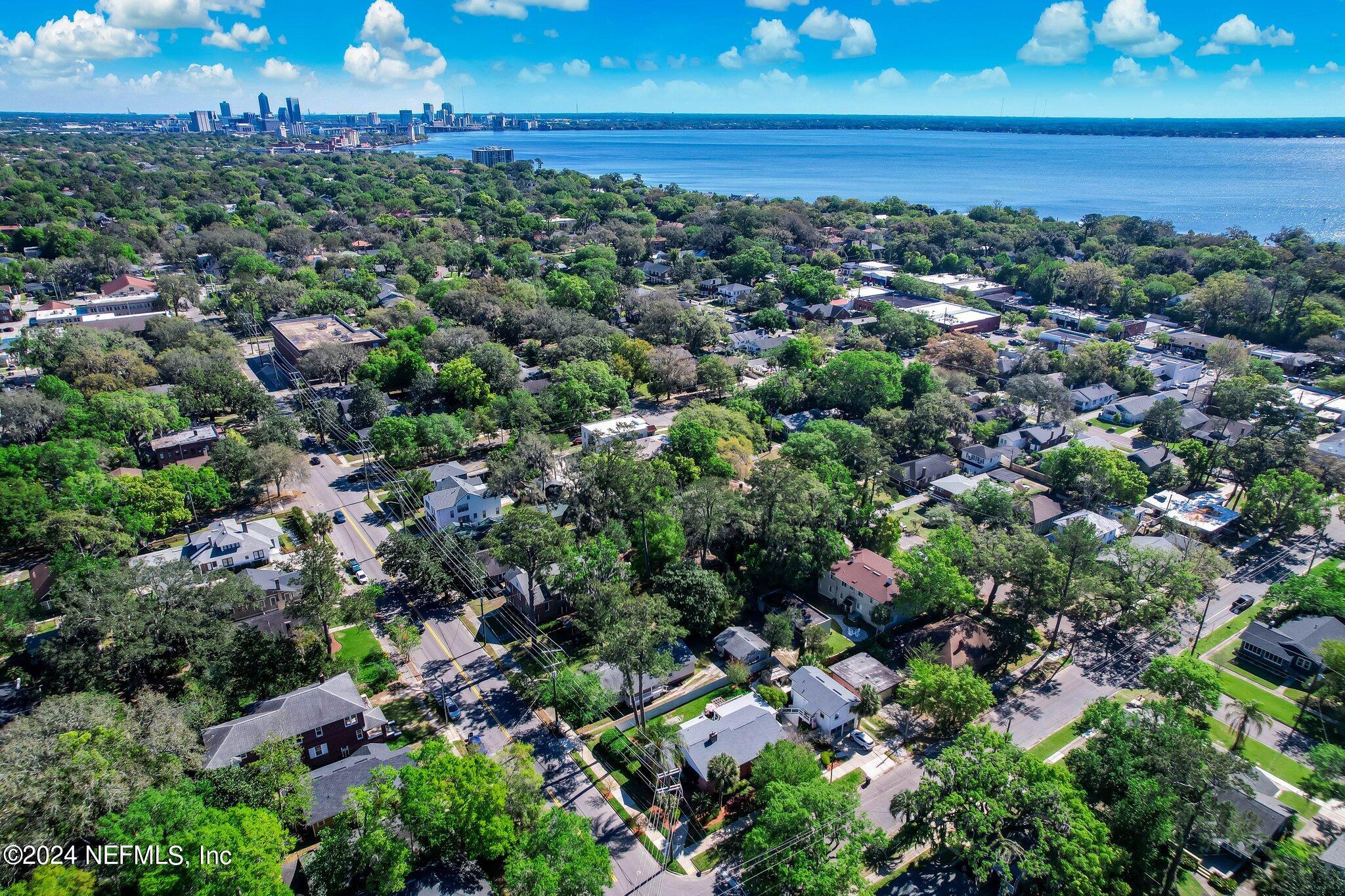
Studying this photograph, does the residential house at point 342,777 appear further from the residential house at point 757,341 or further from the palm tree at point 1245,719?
the residential house at point 757,341

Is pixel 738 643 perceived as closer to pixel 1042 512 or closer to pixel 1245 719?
pixel 1245 719

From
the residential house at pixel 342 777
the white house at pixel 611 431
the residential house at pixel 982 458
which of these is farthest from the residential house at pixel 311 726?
the residential house at pixel 982 458

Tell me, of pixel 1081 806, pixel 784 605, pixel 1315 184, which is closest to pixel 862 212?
pixel 784 605

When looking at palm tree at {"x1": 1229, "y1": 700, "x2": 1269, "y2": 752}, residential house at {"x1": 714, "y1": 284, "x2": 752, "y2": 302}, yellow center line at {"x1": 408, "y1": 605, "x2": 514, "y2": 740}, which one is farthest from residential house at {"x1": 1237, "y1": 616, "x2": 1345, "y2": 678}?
residential house at {"x1": 714, "y1": 284, "x2": 752, "y2": 302}

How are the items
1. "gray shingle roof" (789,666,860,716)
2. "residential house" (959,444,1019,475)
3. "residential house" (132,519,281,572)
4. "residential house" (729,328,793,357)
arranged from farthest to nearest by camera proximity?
"residential house" (729,328,793,357), "residential house" (959,444,1019,475), "residential house" (132,519,281,572), "gray shingle roof" (789,666,860,716)

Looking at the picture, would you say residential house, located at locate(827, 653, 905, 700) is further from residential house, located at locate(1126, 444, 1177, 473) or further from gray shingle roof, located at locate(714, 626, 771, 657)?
residential house, located at locate(1126, 444, 1177, 473)

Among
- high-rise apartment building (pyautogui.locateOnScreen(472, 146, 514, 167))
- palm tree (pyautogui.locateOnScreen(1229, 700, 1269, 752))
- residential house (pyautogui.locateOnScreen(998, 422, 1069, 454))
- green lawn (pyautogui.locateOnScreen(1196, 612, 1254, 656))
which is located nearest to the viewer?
palm tree (pyautogui.locateOnScreen(1229, 700, 1269, 752))

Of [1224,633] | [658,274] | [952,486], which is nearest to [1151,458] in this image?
[952,486]
